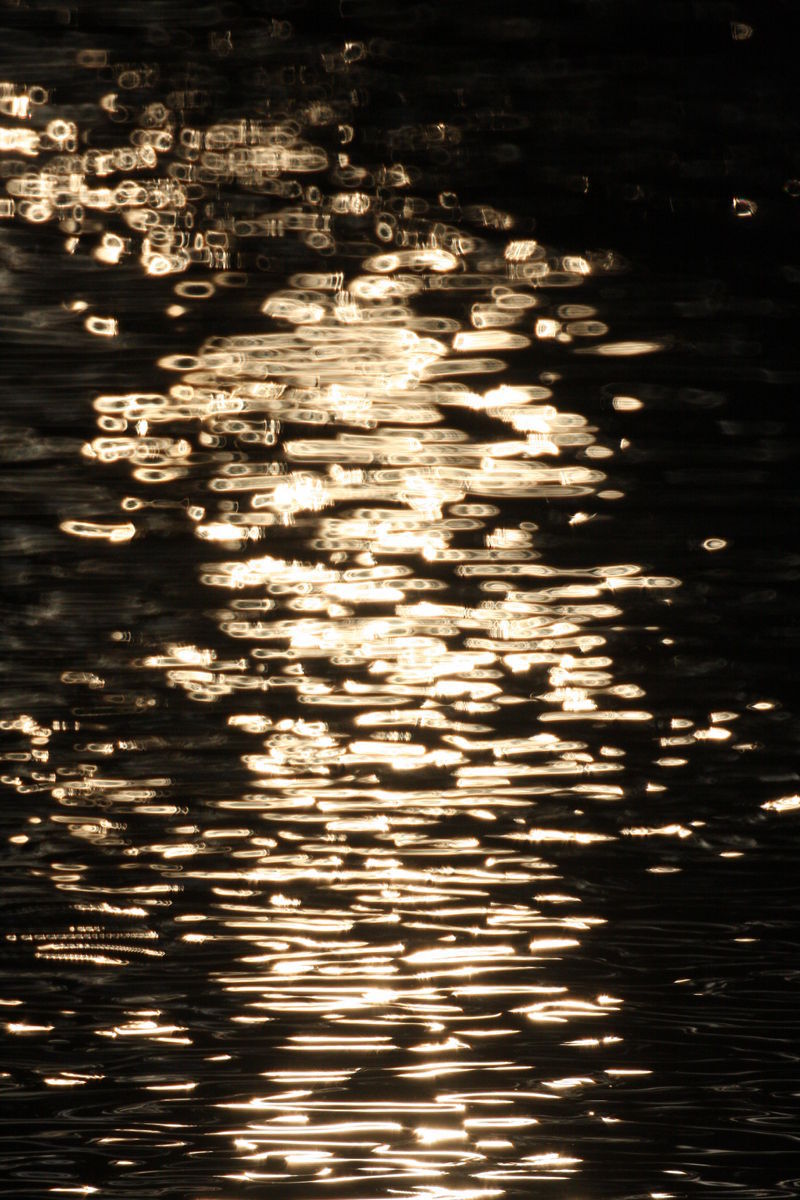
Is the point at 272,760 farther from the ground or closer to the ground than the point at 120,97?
closer to the ground

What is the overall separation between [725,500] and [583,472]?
0.04 m

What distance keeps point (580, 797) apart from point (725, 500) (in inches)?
3.8

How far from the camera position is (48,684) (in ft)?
0.87

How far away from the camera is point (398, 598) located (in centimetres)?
27

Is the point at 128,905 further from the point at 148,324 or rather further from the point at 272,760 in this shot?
the point at 148,324

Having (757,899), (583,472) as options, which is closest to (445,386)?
(583,472)

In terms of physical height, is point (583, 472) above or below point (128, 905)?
above

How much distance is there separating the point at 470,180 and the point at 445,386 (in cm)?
6

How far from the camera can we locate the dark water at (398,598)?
26 cm

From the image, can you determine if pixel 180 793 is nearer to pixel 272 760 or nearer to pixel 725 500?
pixel 272 760

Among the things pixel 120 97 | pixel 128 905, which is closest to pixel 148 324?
pixel 120 97

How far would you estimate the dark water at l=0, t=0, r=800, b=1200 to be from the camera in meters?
0.26

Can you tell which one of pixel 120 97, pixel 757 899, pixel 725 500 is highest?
pixel 120 97

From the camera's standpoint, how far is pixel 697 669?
0.26m
